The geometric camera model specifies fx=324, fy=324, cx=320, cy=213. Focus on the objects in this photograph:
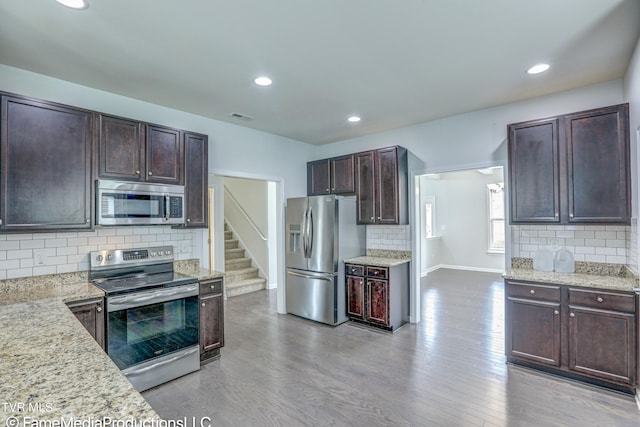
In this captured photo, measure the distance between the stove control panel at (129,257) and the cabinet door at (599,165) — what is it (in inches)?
165

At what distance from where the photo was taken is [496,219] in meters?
8.37

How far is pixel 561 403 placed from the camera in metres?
2.59

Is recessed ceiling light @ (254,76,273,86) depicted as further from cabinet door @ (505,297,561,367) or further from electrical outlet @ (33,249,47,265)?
cabinet door @ (505,297,561,367)

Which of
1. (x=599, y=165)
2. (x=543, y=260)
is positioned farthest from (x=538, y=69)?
(x=543, y=260)

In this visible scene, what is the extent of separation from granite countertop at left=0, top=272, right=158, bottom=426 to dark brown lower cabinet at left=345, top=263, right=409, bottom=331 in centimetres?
327

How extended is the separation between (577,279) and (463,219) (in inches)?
242

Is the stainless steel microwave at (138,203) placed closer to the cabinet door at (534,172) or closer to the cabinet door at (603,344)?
the cabinet door at (534,172)

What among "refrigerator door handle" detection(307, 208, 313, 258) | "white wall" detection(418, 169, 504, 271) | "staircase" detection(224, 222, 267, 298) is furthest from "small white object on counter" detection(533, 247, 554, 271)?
"staircase" detection(224, 222, 267, 298)

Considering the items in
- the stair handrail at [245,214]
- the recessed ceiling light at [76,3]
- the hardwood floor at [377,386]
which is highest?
the recessed ceiling light at [76,3]

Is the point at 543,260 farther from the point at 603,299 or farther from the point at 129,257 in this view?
the point at 129,257

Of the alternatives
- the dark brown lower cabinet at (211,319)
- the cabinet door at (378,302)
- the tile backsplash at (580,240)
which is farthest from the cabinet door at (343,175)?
the dark brown lower cabinet at (211,319)

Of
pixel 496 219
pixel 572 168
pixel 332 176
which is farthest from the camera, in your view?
pixel 496 219

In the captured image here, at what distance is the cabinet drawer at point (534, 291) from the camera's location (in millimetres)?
2979

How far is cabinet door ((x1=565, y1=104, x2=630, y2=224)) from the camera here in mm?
2830
